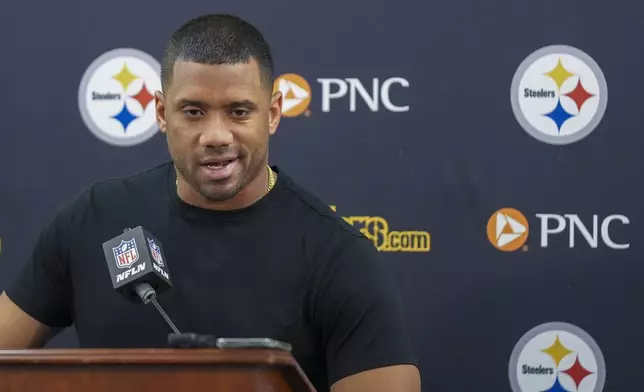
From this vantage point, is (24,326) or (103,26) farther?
(103,26)

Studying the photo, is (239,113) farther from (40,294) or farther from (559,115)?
(559,115)

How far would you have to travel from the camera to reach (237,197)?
1387mm

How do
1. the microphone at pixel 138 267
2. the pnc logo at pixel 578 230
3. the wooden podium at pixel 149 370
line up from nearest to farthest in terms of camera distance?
1. the wooden podium at pixel 149 370
2. the microphone at pixel 138 267
3. the pnc logo at pixel 578 230

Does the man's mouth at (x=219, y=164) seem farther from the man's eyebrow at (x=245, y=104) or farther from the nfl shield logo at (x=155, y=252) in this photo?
the nfl shield logo at (x=155, y=252)

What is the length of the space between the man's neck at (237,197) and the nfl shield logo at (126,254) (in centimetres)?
29

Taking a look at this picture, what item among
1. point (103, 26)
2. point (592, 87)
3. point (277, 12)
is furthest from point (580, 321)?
point (103, 26)

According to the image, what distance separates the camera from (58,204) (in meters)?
1.88

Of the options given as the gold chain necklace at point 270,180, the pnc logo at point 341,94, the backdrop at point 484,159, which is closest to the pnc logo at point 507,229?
the backdrop at point 484,159

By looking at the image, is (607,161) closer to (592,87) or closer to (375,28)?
(592,87)

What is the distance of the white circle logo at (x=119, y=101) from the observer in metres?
1.86

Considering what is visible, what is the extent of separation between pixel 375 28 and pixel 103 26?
1.77 ft

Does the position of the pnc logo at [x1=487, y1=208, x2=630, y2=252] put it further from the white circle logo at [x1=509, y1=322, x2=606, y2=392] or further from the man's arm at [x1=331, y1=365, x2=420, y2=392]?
the man's arm at [x1=331, y1=365, x2=420, y2=392]

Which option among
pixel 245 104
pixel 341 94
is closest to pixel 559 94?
pixel 341 94

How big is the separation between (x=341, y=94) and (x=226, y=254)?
1.89 feet
